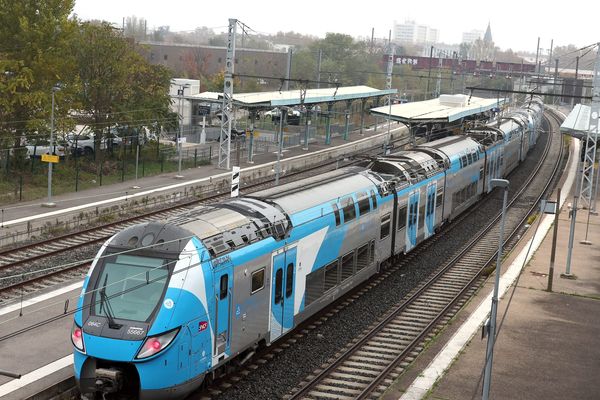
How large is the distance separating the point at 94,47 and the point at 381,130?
1808 inches

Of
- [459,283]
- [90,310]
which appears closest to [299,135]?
[459,283]

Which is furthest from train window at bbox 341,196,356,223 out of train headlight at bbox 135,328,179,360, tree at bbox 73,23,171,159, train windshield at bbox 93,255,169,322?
tree at bbox 73,23,171,159

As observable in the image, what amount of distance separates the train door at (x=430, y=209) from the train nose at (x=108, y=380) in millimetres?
19286

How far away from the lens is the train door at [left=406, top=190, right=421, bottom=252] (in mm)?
28938

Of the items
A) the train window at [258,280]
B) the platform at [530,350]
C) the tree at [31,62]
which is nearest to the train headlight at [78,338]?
the train window at [258,280]

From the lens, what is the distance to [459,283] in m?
27.8

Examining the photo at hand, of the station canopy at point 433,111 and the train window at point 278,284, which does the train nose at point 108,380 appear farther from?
the station canopy at point 433,111

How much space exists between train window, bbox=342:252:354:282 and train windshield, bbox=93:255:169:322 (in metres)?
8.58

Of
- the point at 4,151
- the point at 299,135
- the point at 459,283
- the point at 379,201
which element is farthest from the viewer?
the point at 299,135

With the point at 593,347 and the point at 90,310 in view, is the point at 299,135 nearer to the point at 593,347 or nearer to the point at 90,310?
the point at 593,347

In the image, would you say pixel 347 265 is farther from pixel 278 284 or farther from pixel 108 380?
pixel 108 380

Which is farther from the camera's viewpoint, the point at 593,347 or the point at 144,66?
the point at 144,66

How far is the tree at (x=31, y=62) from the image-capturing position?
44344 millimetres

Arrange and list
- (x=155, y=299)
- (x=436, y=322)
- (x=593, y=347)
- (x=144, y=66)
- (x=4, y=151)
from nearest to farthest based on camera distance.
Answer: (x=155, y=299) < (x=593, y=347) < (x=436, y=322) < (x=4, y=151) < (x=144, y=66)
